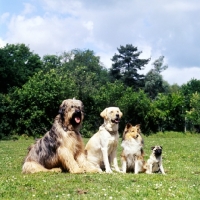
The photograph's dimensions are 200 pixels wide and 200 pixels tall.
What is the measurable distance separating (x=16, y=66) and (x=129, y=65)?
32121 millimetres

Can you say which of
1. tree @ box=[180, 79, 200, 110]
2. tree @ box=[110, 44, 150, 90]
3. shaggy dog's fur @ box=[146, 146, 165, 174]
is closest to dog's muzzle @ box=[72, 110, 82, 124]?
shaggy dog's fur @ box=[146, 146, 165, 174]

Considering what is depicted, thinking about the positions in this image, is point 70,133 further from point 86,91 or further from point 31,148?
point 86,91

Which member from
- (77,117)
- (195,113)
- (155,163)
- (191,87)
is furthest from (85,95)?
(191,87)

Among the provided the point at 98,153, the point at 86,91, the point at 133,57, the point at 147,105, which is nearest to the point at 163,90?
the point at 133,57

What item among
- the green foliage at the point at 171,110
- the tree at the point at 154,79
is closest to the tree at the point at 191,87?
the tree at the point at 154,79

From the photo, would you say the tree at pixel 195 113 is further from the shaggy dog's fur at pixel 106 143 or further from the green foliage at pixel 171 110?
the shaggy dog's fur at pixel 106 143

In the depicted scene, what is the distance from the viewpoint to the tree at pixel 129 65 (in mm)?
90875

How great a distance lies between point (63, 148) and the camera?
40.2 feet

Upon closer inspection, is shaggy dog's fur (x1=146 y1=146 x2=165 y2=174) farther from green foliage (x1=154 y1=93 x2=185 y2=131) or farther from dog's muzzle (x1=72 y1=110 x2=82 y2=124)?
green foliage (x1=154 y1=93 x2=185 y2=131)

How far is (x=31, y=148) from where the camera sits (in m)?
13.0

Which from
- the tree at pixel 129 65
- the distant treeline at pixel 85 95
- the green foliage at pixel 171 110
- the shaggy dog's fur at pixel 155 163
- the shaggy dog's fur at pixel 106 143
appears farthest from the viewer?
the tree at pixel 129 65

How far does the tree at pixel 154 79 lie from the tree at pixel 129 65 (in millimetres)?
1606

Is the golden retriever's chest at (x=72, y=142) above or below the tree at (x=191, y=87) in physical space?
below

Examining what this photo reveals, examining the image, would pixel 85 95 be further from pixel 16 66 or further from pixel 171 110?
pixel 171 110
